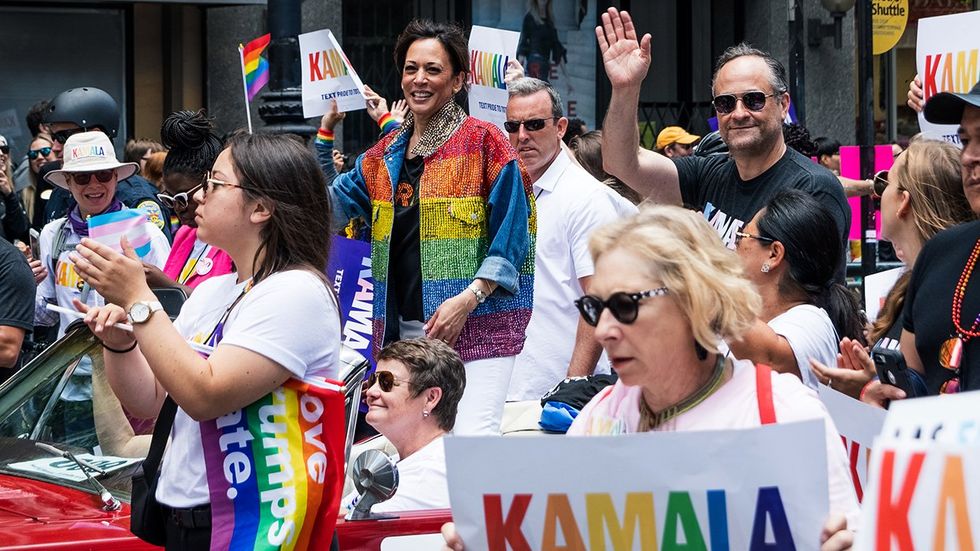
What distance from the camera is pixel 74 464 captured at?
456cm

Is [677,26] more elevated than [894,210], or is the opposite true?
[677,26]

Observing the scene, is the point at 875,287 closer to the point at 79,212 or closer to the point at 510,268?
the point at 510,268

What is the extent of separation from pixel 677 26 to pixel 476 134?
12735 millimetres

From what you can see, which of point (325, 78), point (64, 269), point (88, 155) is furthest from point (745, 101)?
point (325, 78)

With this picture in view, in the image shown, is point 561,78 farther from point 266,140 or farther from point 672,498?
point 672,498

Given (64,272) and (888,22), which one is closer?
(64,272)

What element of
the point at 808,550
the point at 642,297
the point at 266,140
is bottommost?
the point at 808,550

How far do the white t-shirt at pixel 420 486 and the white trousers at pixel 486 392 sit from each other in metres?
0.71

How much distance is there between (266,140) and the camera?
12.8 ft

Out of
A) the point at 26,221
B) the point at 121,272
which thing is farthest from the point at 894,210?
the point at 26,221

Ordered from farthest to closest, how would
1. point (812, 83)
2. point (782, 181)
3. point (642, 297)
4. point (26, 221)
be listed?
point (812, 83) → point (26, 221) → point (782, 181) → point (642, 297)

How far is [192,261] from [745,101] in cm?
241

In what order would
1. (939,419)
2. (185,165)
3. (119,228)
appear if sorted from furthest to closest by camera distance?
(185,165) → (119,228) → (939,419)

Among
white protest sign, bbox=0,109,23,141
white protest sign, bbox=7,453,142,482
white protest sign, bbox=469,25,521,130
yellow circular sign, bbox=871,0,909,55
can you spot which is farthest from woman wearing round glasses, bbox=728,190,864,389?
white protest sign, bbox=0,109,23,141
